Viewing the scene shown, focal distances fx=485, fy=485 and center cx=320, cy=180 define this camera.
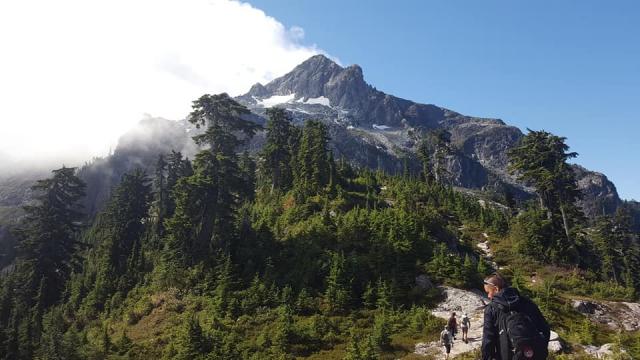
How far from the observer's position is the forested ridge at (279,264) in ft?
88.6

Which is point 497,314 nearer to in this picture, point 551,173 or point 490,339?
point 490,339

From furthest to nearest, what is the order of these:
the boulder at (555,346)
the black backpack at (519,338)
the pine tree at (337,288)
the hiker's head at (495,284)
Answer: the pine tree at (337,288), the boulder at (555,346), the hiker's head at (495,284), the black backpack at (519,338)

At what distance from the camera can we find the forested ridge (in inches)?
1064

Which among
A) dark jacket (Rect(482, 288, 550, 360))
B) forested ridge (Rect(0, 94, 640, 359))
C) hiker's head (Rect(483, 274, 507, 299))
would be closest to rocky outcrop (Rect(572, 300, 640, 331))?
forested ridge (Rect(0, 94, 640, 359))

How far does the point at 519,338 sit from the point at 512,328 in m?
0.17

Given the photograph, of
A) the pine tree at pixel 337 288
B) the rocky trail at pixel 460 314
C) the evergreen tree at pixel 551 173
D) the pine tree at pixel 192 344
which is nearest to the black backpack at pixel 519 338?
the rocky trail at pixel 460 314

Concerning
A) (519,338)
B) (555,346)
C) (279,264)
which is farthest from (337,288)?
(519,338)

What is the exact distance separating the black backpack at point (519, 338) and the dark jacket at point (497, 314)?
79 mm

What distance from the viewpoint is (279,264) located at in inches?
1455

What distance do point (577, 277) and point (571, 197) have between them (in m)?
10.4

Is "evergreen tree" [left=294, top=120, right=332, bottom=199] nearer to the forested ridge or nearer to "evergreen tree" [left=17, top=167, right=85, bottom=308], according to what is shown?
the forested ridge

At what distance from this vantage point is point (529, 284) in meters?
39.6

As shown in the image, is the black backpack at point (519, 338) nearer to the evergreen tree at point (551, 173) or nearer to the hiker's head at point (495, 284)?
the hiker's head at point (495, 284)

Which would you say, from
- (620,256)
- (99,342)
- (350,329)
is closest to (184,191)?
(99,342)
